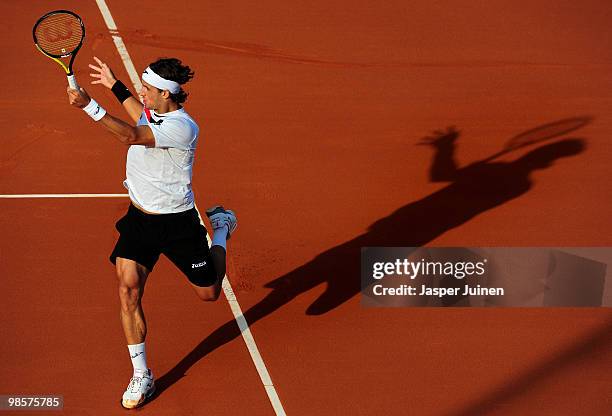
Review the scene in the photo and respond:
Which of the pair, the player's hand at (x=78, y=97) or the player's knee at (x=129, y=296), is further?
the player's knee at (x=129, y=296)

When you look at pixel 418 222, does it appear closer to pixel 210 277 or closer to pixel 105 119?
pixel 210 277

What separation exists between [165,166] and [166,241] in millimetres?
605

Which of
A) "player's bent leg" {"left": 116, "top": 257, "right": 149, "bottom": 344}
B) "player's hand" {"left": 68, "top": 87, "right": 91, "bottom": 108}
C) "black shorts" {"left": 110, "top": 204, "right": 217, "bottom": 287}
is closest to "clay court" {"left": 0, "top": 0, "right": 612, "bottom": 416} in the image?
"player's bent leg" {"left": 116, "top": 257, "right": 149, "bottom": 344}

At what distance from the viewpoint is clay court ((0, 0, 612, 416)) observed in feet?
26.6

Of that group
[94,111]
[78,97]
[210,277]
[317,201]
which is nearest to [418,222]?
[317,201]

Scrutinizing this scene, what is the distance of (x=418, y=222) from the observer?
401 inches

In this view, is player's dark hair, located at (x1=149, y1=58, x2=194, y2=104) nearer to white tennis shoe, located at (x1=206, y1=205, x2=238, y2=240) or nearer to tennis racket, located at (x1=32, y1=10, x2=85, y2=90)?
tennis racket, located at (x1=32, y1=10, x2=85, y2=90)

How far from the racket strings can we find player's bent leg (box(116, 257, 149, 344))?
179cm

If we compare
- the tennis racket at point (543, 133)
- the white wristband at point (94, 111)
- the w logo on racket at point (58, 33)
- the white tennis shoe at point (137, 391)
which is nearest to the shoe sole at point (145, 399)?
the white tennis shoe at point (137, 391)

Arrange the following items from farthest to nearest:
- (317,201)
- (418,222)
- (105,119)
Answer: (317,201) < (418,222) < (105,119)

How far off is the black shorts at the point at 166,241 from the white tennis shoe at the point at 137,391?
2.86ft

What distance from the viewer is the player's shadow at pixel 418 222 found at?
8.92 meters

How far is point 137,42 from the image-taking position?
44.6 ft

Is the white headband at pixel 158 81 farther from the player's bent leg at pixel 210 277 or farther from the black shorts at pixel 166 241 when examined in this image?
the player's bent leg at pixel 210 277
